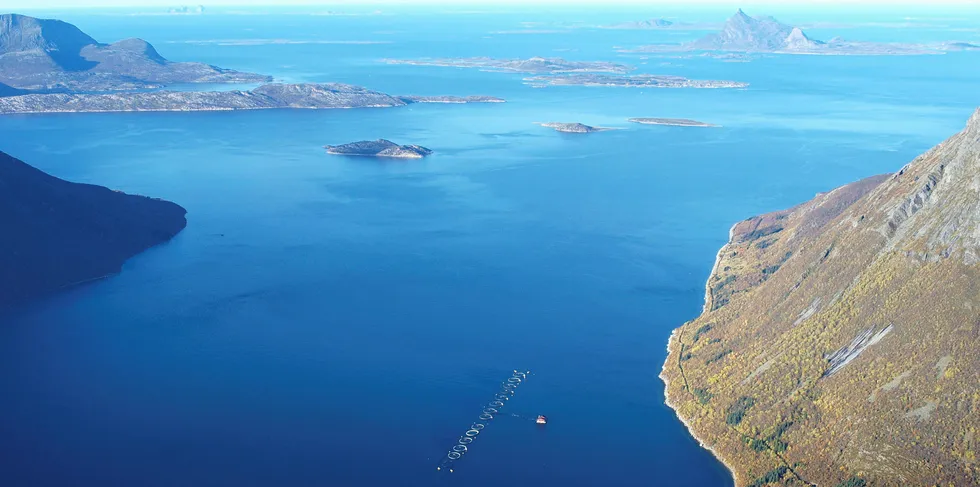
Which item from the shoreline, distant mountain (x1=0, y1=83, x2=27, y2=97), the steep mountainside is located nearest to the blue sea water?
the shoreline

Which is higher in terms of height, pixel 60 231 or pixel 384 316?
pixel 60 231

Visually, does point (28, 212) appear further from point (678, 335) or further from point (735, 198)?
point (735, 198)

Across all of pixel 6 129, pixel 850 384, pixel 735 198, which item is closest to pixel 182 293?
pixel 850 384

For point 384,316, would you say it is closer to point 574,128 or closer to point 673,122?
point 574,128

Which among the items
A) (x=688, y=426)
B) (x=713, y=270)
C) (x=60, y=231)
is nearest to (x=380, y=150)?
(x=60, y=231)

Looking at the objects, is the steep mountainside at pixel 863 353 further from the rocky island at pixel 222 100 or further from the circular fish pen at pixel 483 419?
the rocky island at pixel 222 100

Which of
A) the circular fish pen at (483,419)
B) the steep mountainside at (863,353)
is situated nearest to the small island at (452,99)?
the steep mountainside at (863,353)
